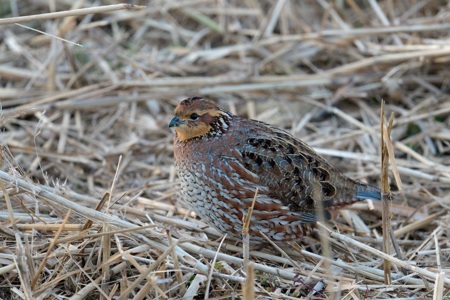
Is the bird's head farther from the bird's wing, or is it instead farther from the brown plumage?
the bird's wing

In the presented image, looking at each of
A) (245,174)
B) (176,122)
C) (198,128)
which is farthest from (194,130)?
(245,174)

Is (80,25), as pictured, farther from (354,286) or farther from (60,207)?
(354,286)

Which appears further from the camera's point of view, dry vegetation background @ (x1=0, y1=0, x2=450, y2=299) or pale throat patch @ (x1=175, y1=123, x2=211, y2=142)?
pale throat patch @ (x1=175, y1=123, x2=211, y2=142)

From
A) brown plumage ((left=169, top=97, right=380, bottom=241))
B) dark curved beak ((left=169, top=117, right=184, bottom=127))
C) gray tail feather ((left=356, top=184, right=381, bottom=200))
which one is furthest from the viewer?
gray tail feather ((left=356, top=184, right=381, bottom=200))

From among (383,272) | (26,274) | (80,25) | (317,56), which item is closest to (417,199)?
(383,272)

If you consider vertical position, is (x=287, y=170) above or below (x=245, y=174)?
above

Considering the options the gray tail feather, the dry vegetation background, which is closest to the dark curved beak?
the dry vegetation background

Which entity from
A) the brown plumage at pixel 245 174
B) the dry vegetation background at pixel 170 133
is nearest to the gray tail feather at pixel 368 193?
the brown plumage at pixel 245 174

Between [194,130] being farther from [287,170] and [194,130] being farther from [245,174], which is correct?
[287,170]
